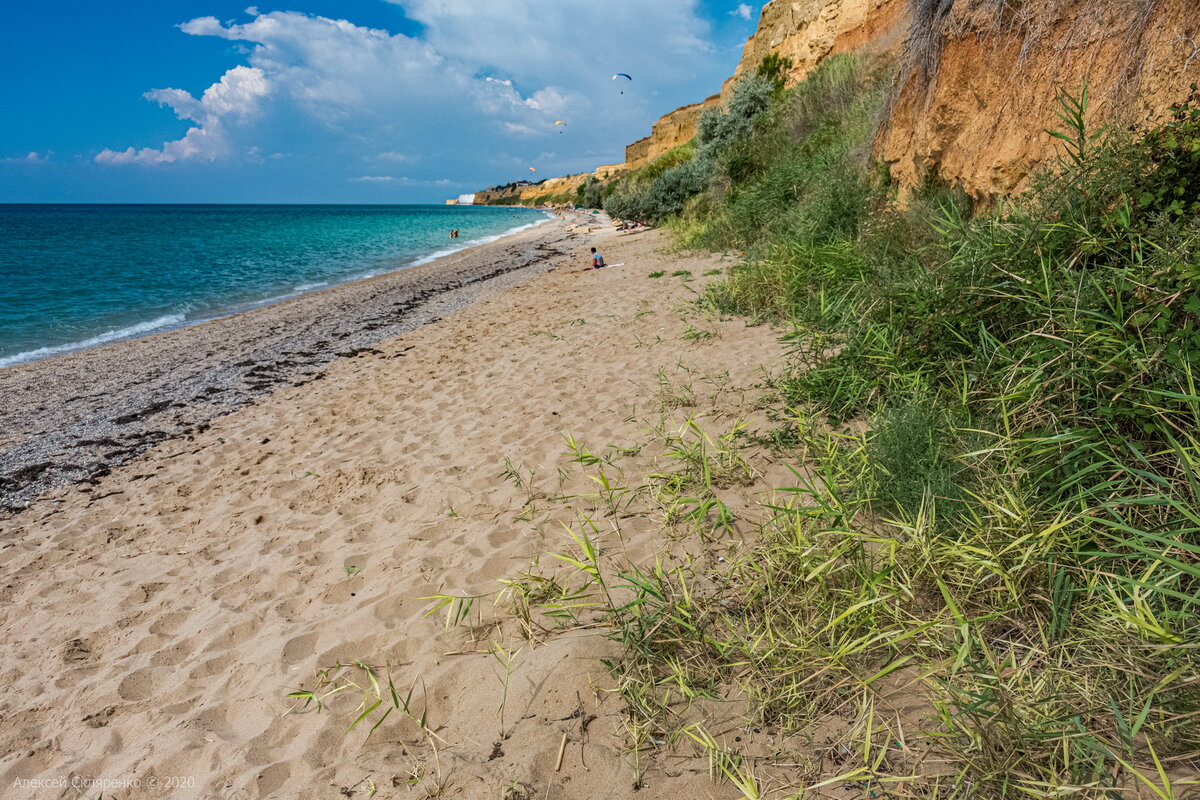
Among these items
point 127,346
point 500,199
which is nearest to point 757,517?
point 127,346

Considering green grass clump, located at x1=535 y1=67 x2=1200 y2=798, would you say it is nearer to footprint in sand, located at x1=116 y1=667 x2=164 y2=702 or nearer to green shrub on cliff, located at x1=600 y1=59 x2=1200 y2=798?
green shrub on cliff, located at x1=600 y1=59 x2=1200 y2=798

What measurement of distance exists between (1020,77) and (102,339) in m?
16.2

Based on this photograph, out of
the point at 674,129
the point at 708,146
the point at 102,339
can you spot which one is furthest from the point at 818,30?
the point at 674,129

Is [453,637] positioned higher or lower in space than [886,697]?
lower

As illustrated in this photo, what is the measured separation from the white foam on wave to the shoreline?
412 millimetres

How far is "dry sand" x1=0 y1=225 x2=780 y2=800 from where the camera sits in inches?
76.5

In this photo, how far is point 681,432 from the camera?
3783 millimetres

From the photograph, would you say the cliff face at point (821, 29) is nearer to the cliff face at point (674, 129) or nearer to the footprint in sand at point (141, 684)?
the footprint in sand at point (141, 684)

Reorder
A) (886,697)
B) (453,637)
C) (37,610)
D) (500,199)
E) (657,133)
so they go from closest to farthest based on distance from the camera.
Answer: (886,697), (453,637), (37,610), (657,133), (500,199)

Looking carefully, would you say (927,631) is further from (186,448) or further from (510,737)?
(186,448)

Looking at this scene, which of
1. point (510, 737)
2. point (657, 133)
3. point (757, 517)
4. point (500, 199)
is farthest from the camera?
point (500, 199)

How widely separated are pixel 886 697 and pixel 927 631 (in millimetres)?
256

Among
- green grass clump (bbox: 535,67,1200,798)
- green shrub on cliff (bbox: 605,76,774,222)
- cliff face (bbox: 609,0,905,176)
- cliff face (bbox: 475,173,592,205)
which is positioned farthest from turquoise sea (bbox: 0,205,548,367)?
cliff face (bbox: 475,173,592,205)

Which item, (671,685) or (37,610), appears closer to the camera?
(671,685)
